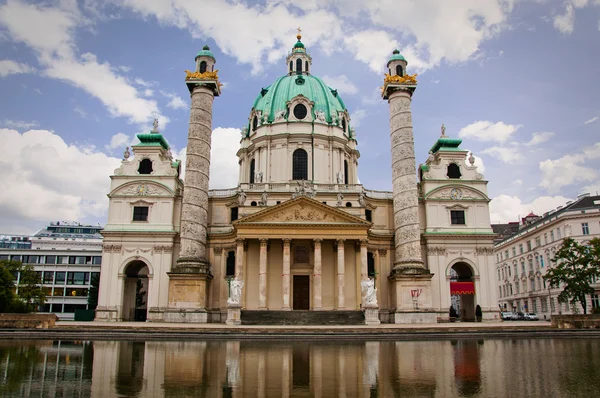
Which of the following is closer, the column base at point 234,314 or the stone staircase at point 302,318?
the column base at point 234,314

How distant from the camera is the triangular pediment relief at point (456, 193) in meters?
47.0

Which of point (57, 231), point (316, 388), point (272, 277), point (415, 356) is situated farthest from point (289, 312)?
point (57, 231)

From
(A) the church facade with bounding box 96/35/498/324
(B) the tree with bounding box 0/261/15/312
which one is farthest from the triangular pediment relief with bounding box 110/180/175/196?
(B) the tree with bounding box 0/261/15/312

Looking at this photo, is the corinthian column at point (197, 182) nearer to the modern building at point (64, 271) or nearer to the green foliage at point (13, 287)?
the green foliage at point (13, 287)

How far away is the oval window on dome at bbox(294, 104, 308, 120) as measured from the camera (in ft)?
178

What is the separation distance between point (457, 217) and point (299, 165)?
1696 cm

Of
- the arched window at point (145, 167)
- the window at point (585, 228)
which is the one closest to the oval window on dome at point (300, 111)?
the arched window at point (145, 167)

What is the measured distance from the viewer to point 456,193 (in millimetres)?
47188

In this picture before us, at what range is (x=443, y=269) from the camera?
45.3 meters

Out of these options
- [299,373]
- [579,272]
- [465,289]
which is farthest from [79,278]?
[299,373]

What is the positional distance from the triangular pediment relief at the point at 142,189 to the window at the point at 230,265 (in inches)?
304

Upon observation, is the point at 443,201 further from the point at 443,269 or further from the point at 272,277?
the point at 272,277

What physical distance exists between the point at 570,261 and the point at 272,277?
83.1ft

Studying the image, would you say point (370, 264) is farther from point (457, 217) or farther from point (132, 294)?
point (132, 294)
